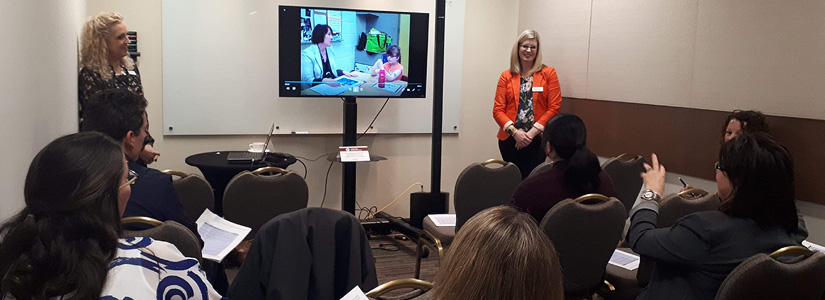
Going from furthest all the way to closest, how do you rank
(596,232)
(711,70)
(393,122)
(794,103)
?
1. (393,122)
2. (711,70)
3. (794,103)
4. (596,232)

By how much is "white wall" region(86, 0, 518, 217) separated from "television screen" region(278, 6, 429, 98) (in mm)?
590

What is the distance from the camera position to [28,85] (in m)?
2.26

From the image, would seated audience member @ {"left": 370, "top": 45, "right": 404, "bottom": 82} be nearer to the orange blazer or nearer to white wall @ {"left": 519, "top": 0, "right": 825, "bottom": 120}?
the orange blazer

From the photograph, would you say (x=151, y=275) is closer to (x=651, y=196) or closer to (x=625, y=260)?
(x=651, y=196)

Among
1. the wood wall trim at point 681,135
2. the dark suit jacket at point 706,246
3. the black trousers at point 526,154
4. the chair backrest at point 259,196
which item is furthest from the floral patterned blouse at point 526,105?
the dark suit jacket at point 706,246

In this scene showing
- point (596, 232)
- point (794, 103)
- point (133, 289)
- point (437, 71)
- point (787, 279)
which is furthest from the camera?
point (437, 71)

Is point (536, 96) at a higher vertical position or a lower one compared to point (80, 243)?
higher

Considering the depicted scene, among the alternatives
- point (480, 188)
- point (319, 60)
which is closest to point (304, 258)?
point (480, 188)

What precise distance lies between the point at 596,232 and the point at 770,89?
183 cm

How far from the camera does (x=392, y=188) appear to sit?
6.14 meters

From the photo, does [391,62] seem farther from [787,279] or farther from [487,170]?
[787,279]

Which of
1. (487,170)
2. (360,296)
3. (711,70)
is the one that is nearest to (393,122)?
(487,170)

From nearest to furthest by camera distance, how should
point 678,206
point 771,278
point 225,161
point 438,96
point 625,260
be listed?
1. point 771,278
2. point 678,206
3. point 625,260
4. point 225,161
5. point 438,96

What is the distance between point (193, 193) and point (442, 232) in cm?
136
